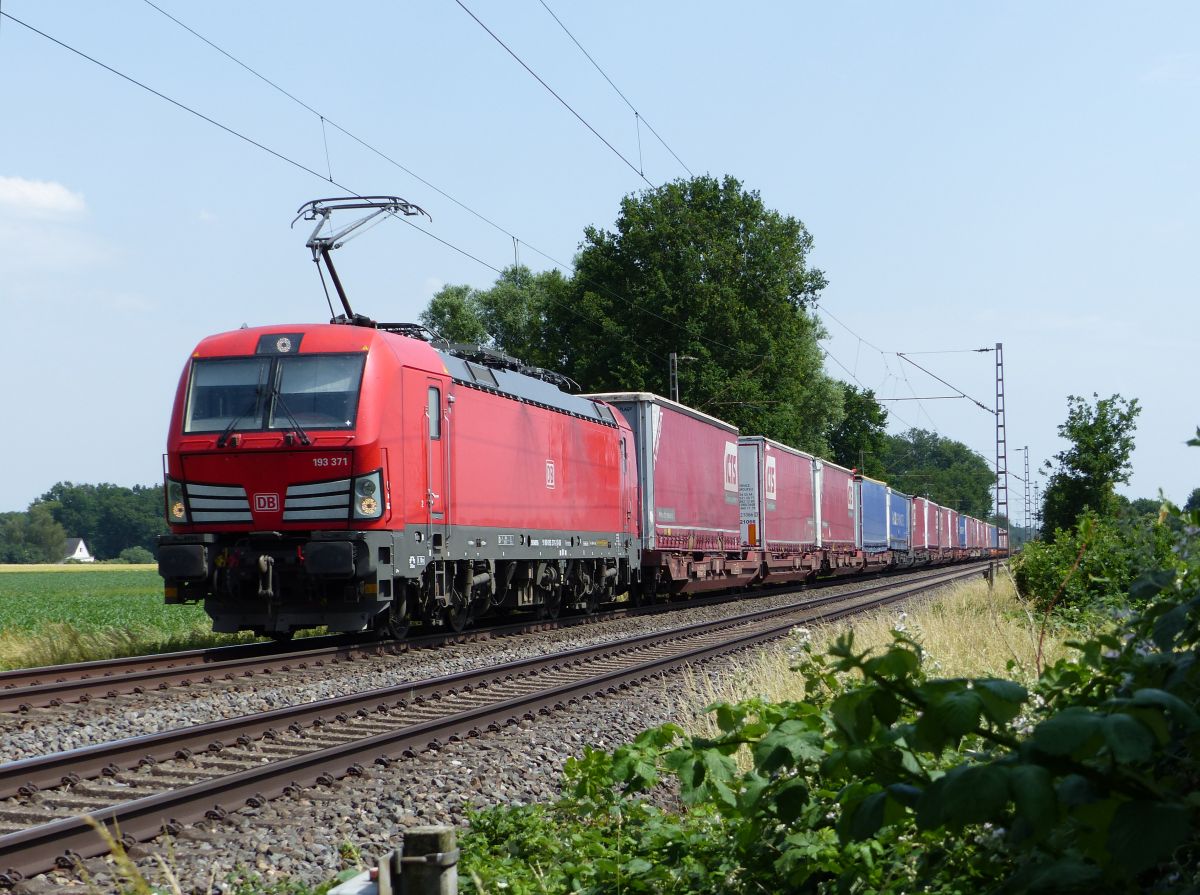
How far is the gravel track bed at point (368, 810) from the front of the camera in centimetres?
521

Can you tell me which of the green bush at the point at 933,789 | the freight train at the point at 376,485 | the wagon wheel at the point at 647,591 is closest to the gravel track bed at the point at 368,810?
the green bush at the point at 933,789

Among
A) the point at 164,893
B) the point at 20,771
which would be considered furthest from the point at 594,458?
the point at 164,893

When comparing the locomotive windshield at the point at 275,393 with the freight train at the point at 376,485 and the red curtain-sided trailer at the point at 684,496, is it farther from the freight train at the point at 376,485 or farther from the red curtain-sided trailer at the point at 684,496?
the red curtain-sided trailer at the point at 684,496

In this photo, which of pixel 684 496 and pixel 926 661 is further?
pixel 684 496

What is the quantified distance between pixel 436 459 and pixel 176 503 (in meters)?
2.99

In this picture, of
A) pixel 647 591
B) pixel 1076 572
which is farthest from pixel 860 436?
pixel 1076 572

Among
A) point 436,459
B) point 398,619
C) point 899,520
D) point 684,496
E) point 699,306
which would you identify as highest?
point 699,306

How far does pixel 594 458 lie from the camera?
2012 centimetres

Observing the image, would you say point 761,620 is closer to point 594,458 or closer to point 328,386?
point 594,458

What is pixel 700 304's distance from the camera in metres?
48.8

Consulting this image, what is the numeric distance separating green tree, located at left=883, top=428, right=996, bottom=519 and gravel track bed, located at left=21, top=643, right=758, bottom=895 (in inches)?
5603

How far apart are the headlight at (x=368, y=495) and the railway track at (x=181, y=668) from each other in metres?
1.65

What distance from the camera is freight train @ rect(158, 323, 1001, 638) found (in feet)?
43.1

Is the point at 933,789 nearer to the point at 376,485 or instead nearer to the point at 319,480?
the point at 376,485
